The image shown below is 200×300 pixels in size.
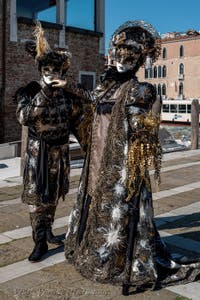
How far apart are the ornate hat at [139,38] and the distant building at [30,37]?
32.7ft

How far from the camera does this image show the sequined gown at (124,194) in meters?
3.13

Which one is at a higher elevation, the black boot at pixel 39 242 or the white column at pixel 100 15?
the white column at pixel 100 15

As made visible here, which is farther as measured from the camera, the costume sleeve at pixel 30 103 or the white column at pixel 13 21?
the white column at pixel 13 21

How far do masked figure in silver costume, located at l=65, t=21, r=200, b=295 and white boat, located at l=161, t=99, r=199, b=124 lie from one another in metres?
32.8

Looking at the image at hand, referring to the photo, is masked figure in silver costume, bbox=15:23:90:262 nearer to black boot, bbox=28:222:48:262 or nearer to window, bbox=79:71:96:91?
black boot, bbox=28:222:48:262

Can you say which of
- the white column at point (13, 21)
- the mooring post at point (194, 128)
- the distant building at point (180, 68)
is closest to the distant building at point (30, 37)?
the white column at point (13, 21)

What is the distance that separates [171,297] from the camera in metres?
3.28

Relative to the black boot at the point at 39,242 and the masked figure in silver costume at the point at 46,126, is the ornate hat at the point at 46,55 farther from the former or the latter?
the black boot at the point at 39,242

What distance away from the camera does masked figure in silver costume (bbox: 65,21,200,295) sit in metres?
3.14

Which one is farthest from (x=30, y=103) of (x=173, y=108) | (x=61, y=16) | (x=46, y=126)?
(x=173, y=108)

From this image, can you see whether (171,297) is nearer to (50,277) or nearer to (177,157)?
(50,277)

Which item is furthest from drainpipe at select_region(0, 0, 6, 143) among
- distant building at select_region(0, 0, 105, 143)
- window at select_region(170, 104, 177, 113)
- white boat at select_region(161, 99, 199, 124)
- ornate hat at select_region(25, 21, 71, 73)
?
window at select_region(170, 104, 177, 113)

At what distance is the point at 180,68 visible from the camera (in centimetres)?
5956

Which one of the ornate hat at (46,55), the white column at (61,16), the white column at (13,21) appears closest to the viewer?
the ornate hat at (46,55)
